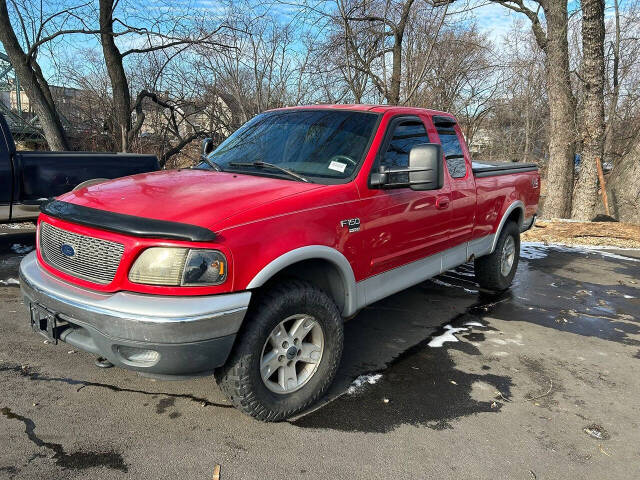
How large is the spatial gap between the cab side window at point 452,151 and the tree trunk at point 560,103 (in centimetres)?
926

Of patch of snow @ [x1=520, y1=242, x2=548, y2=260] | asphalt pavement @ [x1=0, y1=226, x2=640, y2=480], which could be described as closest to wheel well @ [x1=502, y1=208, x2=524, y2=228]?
asphalt pavement @ [x1=0, y1=226, x2=640, y2=480]

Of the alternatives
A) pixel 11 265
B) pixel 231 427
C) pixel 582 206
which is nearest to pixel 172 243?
pixel 231 427

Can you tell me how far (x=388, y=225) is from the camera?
3.52 meters

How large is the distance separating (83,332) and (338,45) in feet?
36.7

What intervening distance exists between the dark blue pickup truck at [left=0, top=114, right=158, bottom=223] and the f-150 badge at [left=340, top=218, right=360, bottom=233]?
4.22 m

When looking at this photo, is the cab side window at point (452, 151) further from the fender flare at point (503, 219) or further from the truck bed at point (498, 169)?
the fender flare at point (503, 219)

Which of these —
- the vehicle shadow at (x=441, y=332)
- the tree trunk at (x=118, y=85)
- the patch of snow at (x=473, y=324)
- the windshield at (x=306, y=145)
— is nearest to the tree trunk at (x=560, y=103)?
the vehicle shadow at (x=441, y=332)

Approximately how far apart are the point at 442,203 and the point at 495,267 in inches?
70.6

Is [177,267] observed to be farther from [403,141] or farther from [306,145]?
[403,141]

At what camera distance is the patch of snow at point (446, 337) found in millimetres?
4203

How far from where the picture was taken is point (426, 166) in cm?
333

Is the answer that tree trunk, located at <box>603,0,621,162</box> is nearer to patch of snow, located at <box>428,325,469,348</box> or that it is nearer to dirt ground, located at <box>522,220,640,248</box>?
dirt ground, located at <box>522,220,640,248</box>

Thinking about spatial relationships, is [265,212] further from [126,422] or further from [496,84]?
[496,84]

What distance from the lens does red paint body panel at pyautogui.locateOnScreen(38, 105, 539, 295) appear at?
2512mm
